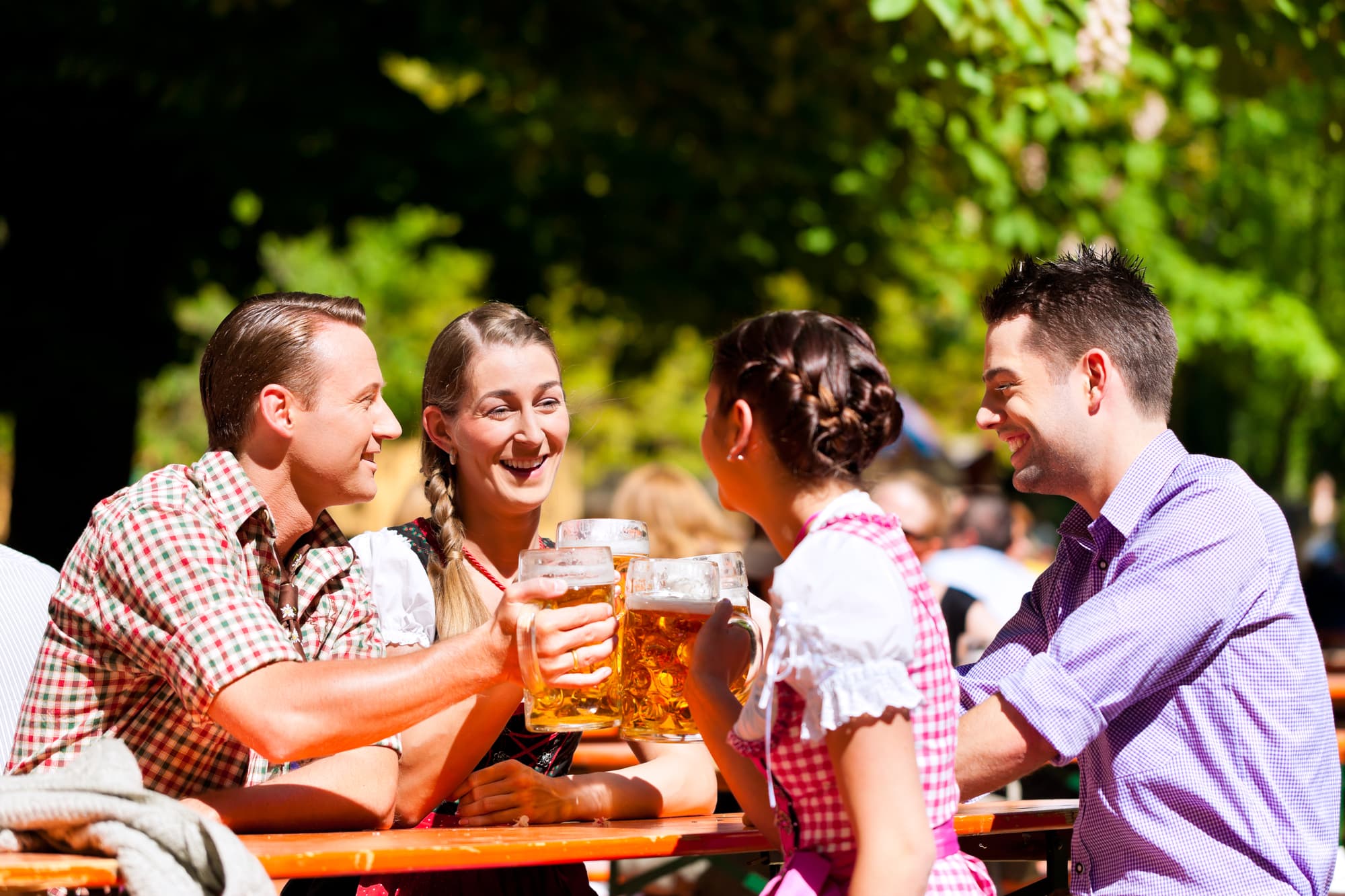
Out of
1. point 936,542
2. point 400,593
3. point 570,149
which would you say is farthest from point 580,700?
point 570,149

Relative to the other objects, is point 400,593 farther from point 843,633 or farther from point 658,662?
point 843,633

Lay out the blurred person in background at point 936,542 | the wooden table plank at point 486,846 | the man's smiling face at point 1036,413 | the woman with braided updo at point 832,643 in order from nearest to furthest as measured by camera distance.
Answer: the woman with braided updo at point 832,643, the wooden table plank at point 486,846, the man's smiling face at point 1036,413, the blurred person in background at point 936,542

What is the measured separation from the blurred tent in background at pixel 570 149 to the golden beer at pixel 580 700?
2.65 metres

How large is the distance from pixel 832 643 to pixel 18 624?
1.90 metres

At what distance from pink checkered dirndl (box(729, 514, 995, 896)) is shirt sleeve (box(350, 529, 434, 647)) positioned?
2.94 ft

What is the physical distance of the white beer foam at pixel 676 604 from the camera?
2051 mm

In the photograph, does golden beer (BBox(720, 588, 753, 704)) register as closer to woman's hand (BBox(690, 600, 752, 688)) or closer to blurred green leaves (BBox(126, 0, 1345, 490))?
woman's hand (BBox(690, 600, 752, 688))

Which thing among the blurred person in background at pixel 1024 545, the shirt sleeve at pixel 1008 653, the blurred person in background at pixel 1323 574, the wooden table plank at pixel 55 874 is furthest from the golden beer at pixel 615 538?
the blurred person in background at pixel 1323 574

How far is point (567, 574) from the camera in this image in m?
2.03

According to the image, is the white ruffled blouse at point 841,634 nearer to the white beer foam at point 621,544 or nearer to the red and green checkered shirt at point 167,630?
the white beer foam at point 621,544

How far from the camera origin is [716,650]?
6.57ft

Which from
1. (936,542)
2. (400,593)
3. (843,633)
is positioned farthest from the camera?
(936,542)

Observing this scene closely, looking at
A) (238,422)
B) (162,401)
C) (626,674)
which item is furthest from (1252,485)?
(162,401)

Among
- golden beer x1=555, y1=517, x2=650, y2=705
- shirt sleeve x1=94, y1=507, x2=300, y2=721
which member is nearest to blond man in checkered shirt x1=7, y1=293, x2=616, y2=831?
shirt sleeve x1=94, y1=507, x2=300, y2=721
